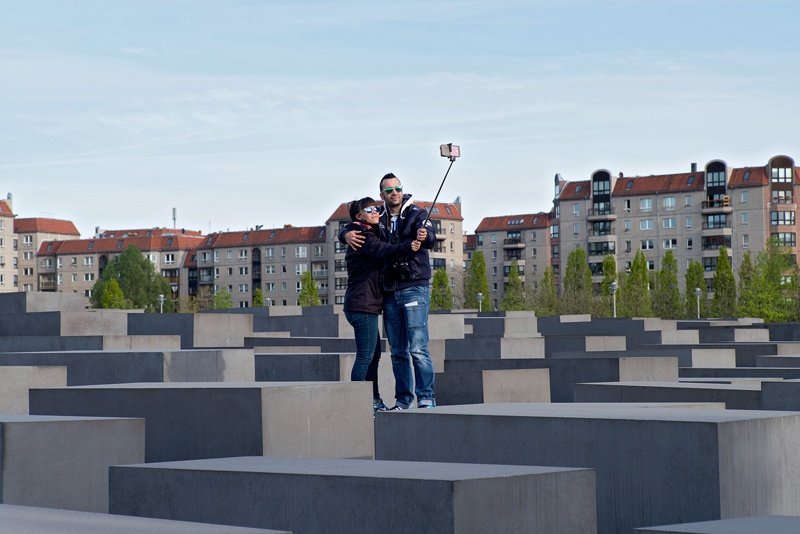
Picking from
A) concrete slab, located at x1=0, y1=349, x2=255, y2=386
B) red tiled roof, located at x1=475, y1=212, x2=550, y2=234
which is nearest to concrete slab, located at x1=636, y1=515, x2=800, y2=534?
concrete slab, located at x1=0, y1=349, x2=255, y2=386

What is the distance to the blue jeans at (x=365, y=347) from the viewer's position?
9.16m

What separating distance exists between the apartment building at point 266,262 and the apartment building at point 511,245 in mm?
20220

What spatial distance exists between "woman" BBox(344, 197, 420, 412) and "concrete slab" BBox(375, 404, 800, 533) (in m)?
1.61

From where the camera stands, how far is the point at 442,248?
134750mm

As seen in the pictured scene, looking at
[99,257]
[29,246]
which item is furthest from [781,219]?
[29,246]

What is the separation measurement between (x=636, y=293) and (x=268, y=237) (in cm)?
6292

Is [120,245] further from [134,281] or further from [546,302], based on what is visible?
[546,302]

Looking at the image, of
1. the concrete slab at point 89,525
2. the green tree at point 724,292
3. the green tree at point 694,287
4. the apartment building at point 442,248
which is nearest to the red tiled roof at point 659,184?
the green tree at point 694,287

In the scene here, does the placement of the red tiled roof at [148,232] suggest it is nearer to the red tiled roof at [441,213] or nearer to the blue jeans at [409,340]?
the red tiled roof at [441,213]

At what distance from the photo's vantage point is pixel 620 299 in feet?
275

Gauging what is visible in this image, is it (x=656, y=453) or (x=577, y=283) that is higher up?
(x=577, y=283)

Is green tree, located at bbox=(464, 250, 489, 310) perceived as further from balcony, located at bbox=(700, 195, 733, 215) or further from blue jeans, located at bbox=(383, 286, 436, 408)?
blue jeans, located at bbox=(383, 286, 436, 408)

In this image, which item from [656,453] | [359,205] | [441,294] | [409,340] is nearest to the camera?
[656,453]

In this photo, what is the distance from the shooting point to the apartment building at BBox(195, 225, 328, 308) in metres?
135
